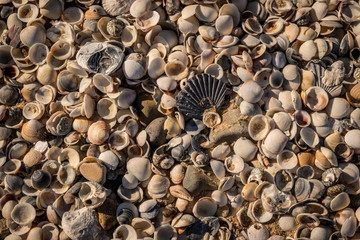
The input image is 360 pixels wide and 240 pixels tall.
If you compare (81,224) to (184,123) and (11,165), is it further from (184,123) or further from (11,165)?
(184,123)

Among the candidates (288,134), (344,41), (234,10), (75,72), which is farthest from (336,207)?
(75,72)

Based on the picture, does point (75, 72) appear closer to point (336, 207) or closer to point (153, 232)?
point (153, 232)

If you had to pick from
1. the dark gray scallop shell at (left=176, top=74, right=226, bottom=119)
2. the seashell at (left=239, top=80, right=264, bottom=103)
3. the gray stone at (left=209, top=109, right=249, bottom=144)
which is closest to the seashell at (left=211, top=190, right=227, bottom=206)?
the gray stone at (left=209, top=109, right=249, bottom=144)

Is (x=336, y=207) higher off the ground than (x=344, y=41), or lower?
lower

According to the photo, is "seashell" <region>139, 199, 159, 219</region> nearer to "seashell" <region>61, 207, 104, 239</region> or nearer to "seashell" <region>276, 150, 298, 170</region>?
"seashell" <region>61, 207, 104, 239</region>

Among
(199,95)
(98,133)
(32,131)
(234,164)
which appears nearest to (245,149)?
(234,164)

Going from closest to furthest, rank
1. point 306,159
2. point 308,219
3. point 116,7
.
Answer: point 308,219 → point 306,159 → point 116,7

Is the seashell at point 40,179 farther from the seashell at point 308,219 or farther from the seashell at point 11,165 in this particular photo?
the seashell at point 308,219
